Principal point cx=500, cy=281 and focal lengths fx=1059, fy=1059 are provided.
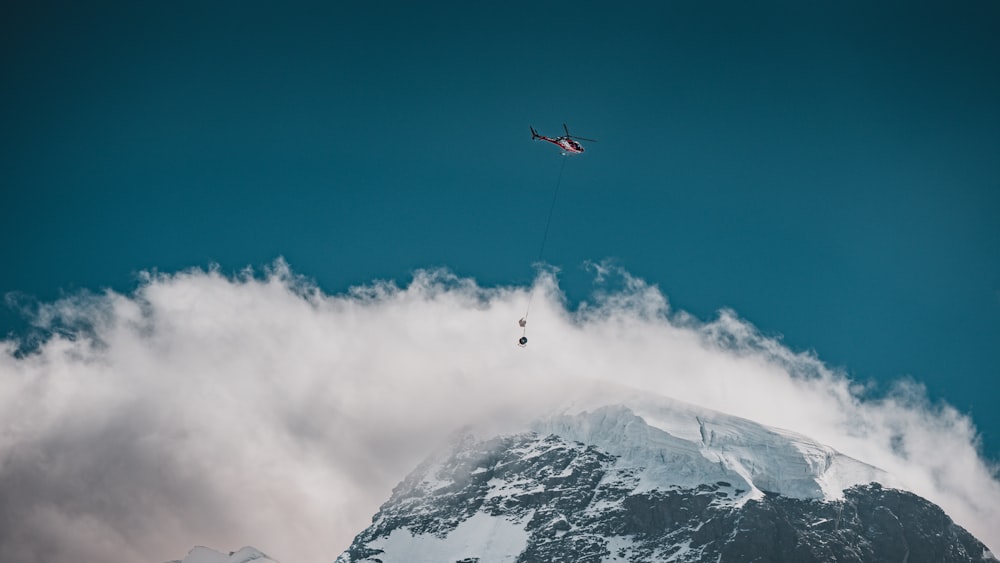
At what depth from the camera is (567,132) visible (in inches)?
4833

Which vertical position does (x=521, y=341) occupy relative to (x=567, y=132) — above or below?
below

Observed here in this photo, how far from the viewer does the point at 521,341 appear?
117 m

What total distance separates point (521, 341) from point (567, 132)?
2523 centimetres
